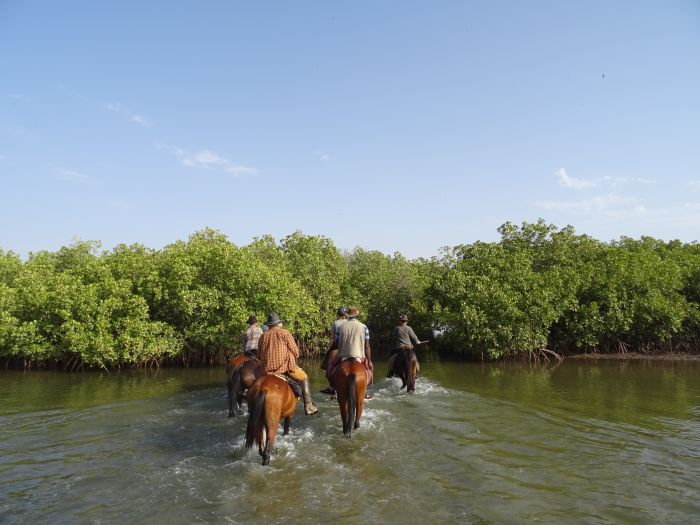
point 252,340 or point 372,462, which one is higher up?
point 252,340

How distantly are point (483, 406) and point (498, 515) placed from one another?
6480 mm

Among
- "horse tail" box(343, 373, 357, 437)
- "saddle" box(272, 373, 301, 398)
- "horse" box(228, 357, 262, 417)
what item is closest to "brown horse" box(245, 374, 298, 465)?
"saddle" box(272, 373, 301, 398)

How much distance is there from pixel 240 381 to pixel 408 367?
4.97 metres

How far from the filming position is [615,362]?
23531 millimetres

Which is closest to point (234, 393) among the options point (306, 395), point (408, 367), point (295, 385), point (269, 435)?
point (306, 395)

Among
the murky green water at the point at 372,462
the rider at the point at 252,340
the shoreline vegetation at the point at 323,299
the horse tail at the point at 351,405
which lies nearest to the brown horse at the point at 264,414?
the murky green water at the point at 372,462

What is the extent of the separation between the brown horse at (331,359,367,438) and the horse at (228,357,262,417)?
2.63m

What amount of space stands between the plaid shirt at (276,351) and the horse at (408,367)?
5531mm

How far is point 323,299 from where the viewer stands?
88.1ft

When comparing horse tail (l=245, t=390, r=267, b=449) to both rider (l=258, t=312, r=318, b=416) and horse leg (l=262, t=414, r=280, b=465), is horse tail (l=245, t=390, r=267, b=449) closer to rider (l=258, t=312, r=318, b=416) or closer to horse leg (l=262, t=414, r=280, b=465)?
horse leg (l=262, t=414, r=280, b=465)

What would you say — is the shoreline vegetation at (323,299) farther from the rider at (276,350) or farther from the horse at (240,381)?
the rider at (276,350)

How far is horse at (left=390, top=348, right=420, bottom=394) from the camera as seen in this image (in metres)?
13.2

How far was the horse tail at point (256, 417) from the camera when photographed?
7203 mm

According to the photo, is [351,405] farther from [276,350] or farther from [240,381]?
[240,381]
